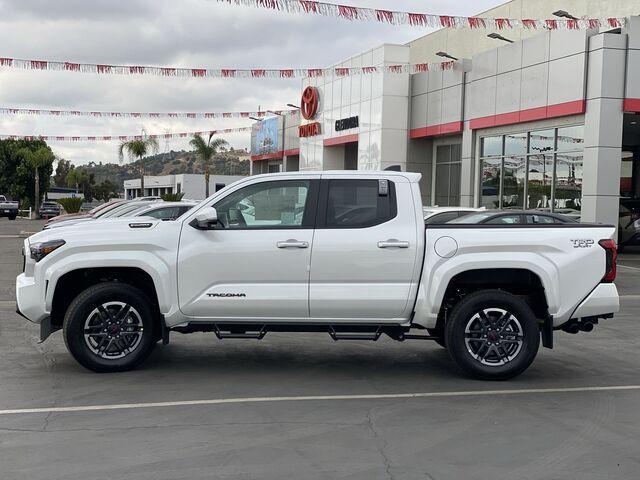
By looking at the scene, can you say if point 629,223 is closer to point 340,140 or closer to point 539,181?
point 539,181

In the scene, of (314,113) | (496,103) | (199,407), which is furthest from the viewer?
(314,113)

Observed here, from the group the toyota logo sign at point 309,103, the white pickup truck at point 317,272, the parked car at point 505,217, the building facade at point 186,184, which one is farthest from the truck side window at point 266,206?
the building facade at point 186,184

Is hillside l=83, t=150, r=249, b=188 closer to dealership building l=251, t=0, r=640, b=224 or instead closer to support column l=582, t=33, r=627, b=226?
dealership building l=251, t=0, r=640, b=224

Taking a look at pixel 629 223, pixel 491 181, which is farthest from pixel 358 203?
pixel 491 181

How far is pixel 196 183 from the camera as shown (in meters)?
89.7

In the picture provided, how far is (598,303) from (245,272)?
3.36 meters

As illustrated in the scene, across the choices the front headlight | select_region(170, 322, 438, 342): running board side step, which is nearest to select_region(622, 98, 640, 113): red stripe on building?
select_region(170, 322, 438, 342): running board side step

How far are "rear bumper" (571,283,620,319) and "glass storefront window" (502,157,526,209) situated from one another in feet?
66.0

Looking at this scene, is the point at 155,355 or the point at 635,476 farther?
the point at 155,355

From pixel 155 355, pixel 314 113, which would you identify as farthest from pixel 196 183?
pixel 155 355

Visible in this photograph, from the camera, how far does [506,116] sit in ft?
87.8

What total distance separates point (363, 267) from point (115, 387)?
8.13 feet

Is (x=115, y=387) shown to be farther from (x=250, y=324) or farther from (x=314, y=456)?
(x=314, y=456)

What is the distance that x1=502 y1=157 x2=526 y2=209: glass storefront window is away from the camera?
2683 cm
